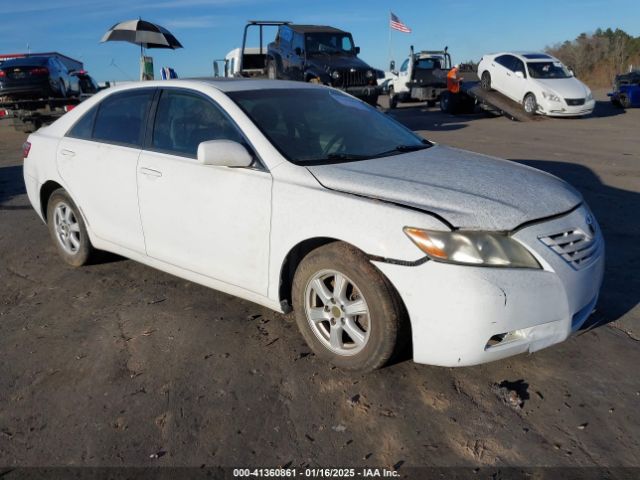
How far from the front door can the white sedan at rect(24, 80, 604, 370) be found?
0.03ft

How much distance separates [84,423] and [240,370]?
87 centimetres

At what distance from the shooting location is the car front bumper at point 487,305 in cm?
274

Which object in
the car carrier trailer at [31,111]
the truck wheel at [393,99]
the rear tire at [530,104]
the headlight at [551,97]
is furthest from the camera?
the truck wheel at [393,99]

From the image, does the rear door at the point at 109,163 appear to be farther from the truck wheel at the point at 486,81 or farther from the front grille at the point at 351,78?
the truck wheel at the point at 486,81

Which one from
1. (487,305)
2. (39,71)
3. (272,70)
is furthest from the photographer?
(272,70)

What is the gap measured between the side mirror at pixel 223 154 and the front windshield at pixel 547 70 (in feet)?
55.2

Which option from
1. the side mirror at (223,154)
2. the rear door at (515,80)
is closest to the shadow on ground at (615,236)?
the side mirror at (223,154)

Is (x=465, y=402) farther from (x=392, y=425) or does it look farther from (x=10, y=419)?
(x=10, y=419)

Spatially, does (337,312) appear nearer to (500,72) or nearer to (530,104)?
(530,104)

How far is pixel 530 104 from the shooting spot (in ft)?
59.9

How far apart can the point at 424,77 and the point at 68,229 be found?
21111mm

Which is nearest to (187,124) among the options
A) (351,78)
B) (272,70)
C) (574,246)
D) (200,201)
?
(200,201)

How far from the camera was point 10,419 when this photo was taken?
291cm

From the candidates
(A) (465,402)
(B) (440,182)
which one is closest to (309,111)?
(B) (440,182)
